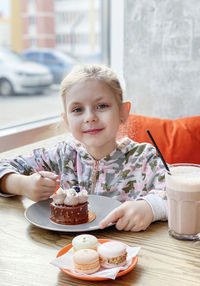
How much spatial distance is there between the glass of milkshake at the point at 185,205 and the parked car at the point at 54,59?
4.43 metres

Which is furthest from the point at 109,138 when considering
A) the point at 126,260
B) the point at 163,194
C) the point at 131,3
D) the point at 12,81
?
the point at 12,81

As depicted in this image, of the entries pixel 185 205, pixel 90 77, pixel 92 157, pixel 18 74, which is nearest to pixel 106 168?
pixel 92 157

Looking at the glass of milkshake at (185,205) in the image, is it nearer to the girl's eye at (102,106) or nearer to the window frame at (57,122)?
the girl's eye at (102,106)

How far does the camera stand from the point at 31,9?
6938 millimetres

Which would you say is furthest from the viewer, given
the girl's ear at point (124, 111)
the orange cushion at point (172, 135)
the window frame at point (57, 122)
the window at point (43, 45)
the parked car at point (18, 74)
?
the parked car at point (18, 74)

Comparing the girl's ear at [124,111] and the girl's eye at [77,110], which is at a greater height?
the girl's eye at [77,110]

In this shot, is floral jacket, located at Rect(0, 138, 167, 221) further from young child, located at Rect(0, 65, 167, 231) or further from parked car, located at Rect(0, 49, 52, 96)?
parked car, located at Rect(0, 49, 52, 96)

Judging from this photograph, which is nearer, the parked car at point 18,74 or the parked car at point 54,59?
the parked car at point 18,74

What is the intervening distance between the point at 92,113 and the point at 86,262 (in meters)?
0.65

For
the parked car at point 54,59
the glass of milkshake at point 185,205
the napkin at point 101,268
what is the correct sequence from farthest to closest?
the parked car at point 54,59
the glass of milkshake at point 185,205
the napkin at point 101,268

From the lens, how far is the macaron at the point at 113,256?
0.82 metres

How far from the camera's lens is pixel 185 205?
1015 mm

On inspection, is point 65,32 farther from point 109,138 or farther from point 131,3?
point 109,138

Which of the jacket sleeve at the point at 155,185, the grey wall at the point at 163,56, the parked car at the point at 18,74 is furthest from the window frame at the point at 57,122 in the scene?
the parked car at the point at 18,74
